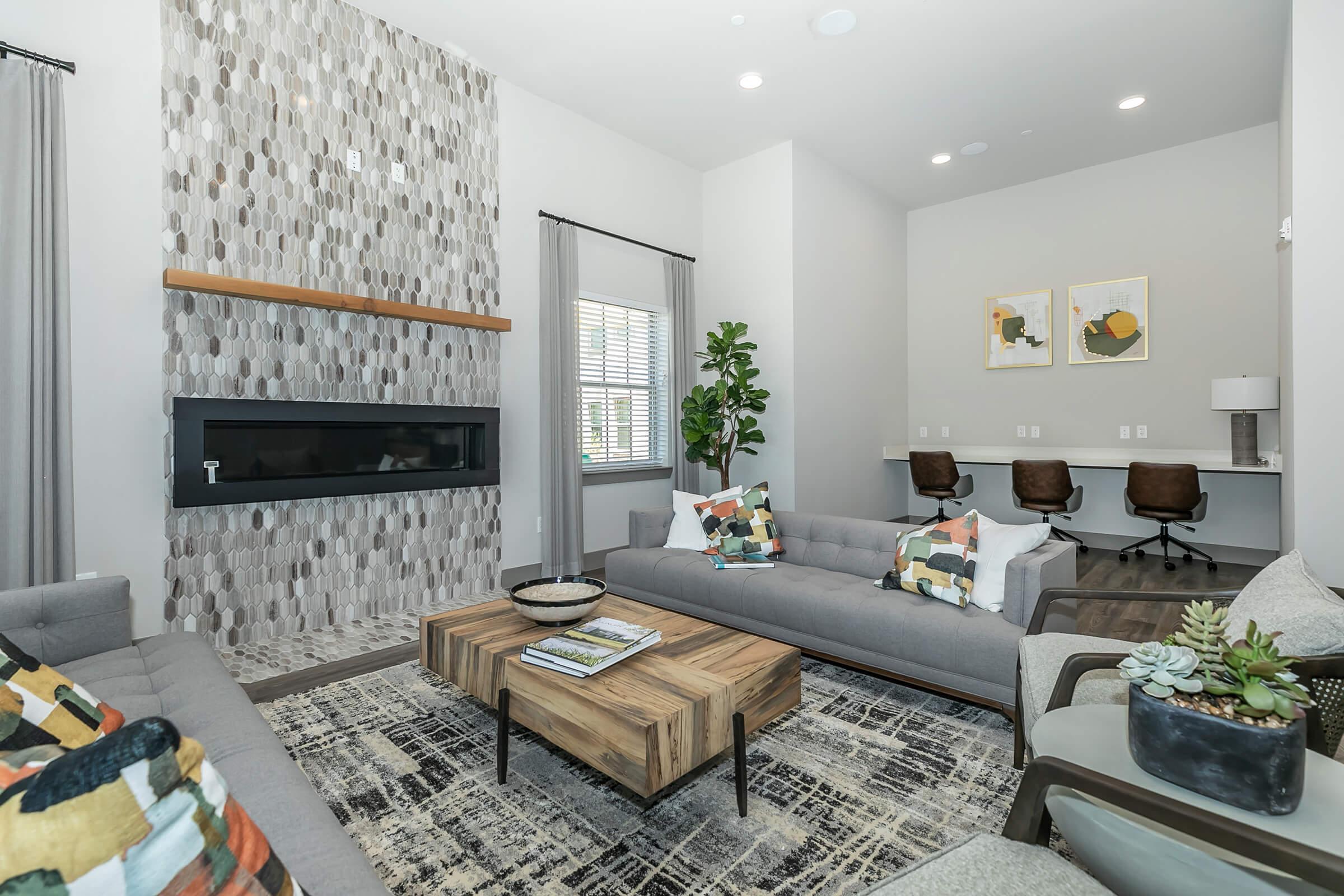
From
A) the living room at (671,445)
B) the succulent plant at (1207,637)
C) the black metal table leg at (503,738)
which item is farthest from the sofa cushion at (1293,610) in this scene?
the black metal table leg at (503,738)

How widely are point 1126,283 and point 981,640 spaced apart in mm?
4740

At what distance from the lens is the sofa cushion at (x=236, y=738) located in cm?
112

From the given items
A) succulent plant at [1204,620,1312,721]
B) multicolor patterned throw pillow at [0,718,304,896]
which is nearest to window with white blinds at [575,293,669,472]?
succulent plant at [1204,620,1312,721]

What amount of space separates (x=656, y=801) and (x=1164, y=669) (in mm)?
1385

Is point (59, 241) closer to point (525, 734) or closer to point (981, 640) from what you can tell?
point (525, 734)

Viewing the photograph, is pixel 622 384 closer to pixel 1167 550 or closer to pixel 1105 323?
pixel 1105 323

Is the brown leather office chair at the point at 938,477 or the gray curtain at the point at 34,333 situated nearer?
the gray curtain at the point at 34,333

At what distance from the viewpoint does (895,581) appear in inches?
115

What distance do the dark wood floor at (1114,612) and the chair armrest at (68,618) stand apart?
71 centimetres

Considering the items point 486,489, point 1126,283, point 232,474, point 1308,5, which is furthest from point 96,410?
point 1126,283

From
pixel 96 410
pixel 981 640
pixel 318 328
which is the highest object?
pixel 318 328

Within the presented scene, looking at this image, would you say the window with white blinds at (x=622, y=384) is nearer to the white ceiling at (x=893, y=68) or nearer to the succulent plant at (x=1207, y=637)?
the white ceiling at (x=893, y=68)

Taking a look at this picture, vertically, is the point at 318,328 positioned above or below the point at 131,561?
above

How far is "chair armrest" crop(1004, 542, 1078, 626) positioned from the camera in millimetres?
2426
